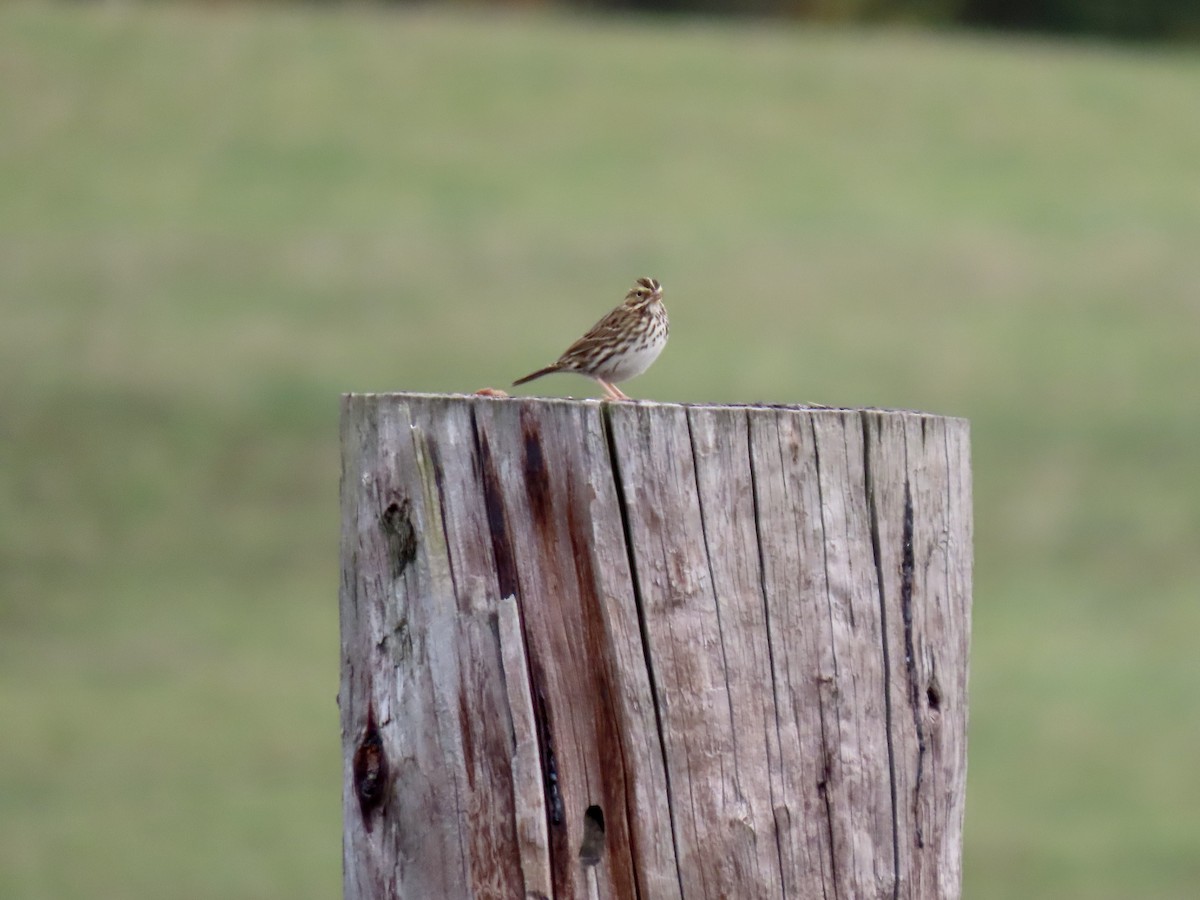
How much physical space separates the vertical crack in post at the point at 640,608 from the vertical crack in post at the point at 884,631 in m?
0.44

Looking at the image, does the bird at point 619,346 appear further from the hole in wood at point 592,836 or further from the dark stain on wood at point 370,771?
the hole in wood at point 592,836

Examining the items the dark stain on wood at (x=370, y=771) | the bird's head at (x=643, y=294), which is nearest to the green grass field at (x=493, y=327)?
the bird's head at (x=643, y=294)

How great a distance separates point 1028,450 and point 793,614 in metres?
19.6

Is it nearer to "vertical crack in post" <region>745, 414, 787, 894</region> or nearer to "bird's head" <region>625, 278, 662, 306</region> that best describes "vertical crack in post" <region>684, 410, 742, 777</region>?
"vertical crack in post" <region>745, 414, 787, 894</region>

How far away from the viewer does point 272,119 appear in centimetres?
3216

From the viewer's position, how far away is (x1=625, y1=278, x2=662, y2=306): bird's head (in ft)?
19.3

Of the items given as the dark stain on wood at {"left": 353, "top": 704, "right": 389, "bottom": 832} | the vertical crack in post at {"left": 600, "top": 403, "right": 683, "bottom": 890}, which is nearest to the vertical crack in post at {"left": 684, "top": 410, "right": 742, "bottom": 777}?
the vertical crack in post at {"left": 600, "top": 403, "right": 683, "bottom": 890}

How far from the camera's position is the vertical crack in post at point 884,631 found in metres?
3.31

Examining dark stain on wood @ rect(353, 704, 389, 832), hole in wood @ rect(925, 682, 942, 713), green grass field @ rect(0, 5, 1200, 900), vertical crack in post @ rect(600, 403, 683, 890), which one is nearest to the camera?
vertical crack in post @ rect(600, 403, 683, 890)

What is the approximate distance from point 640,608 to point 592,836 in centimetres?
41

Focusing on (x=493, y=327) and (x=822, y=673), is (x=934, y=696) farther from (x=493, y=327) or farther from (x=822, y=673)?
(x=493, y=327)

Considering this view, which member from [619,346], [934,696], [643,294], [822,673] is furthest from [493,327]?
→ [822,673]

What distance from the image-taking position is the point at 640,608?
3.19m

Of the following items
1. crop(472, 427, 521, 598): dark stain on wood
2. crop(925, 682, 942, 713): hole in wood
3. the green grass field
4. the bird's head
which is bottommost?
crop(925, 682, 942, 713): hole in wood
